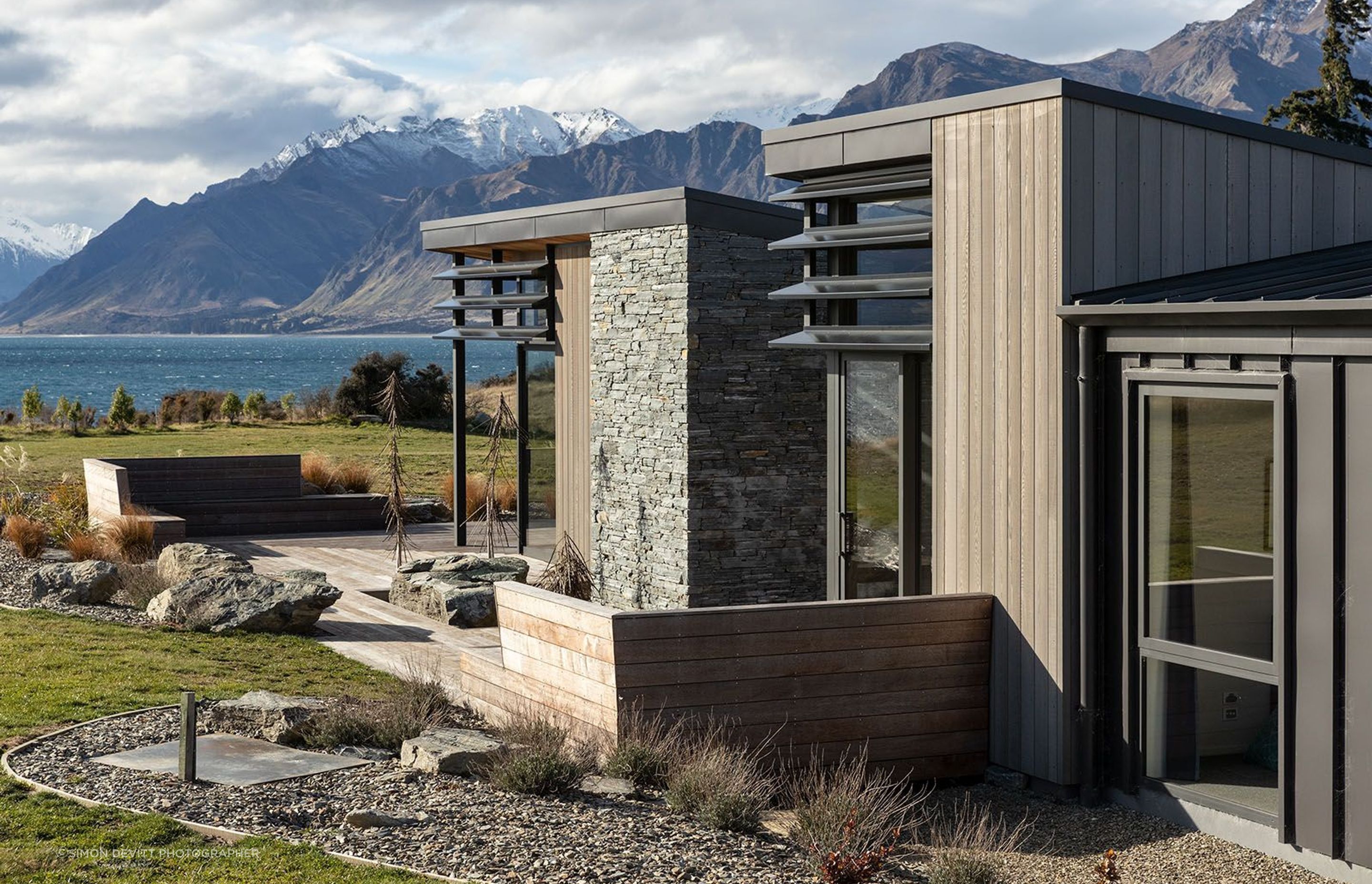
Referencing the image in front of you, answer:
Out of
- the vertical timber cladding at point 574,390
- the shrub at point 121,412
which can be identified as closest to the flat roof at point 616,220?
the vertical timber cladding at point 574,390

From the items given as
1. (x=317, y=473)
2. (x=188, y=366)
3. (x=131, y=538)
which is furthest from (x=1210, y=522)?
(x=188, y=366)

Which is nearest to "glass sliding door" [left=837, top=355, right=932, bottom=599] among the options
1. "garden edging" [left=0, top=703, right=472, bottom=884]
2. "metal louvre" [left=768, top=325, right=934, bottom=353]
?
"metal louvre" [left=768, top=325, right=934, bottom=353]

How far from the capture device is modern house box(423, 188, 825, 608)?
11.1 m

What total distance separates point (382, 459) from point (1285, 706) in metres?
18.4

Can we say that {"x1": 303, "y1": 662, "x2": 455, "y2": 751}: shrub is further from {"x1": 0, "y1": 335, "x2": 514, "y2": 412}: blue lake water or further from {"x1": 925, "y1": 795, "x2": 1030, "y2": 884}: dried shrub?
{"x1": 0, "y1": 335, "x2": 514, "y2": 412}: blue lake water

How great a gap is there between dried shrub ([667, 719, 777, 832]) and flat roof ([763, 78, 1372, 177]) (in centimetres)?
328

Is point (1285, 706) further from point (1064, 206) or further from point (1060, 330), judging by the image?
point (1064, 206)

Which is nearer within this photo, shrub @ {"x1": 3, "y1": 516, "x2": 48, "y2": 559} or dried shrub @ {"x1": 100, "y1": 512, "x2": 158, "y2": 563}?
shrub @ {"x1": 3, "y1": 516, "x2": 48, "y2": 559}

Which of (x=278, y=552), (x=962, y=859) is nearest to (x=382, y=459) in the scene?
(x=278, y=552)

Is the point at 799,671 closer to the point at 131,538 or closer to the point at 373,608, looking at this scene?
the point at 373,608

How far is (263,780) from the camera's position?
21.0 feet

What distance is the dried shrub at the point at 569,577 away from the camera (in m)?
12.2

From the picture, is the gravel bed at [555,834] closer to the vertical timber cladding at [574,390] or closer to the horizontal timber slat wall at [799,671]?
the horizontal timber slat wall at [799,671]

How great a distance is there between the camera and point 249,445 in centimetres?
2592
